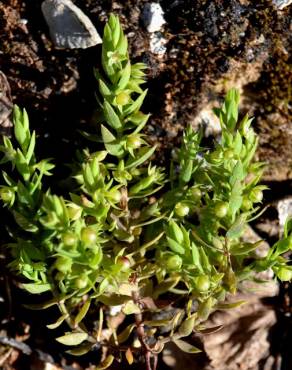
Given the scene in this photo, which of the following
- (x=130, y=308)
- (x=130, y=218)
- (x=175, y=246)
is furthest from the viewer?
(x=130, y=218)

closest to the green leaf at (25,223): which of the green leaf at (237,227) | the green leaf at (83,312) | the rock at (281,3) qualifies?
the green leaf at (83,312)

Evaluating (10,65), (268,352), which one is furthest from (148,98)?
(268,352)

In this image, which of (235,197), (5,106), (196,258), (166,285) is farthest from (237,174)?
(5,106)

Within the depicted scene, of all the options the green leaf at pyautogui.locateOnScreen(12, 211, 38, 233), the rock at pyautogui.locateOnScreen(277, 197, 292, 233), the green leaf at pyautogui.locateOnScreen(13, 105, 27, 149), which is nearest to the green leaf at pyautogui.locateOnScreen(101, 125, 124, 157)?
the green leaf at pyautogui.locateOnScreen(13, 105, 27, 149)

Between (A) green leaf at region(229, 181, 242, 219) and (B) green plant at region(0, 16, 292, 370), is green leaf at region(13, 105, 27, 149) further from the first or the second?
(A) green leaf at region(229, 181, 242, 219)

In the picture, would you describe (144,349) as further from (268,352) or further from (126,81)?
(126,81)

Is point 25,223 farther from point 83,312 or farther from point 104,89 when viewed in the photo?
point 104,89
